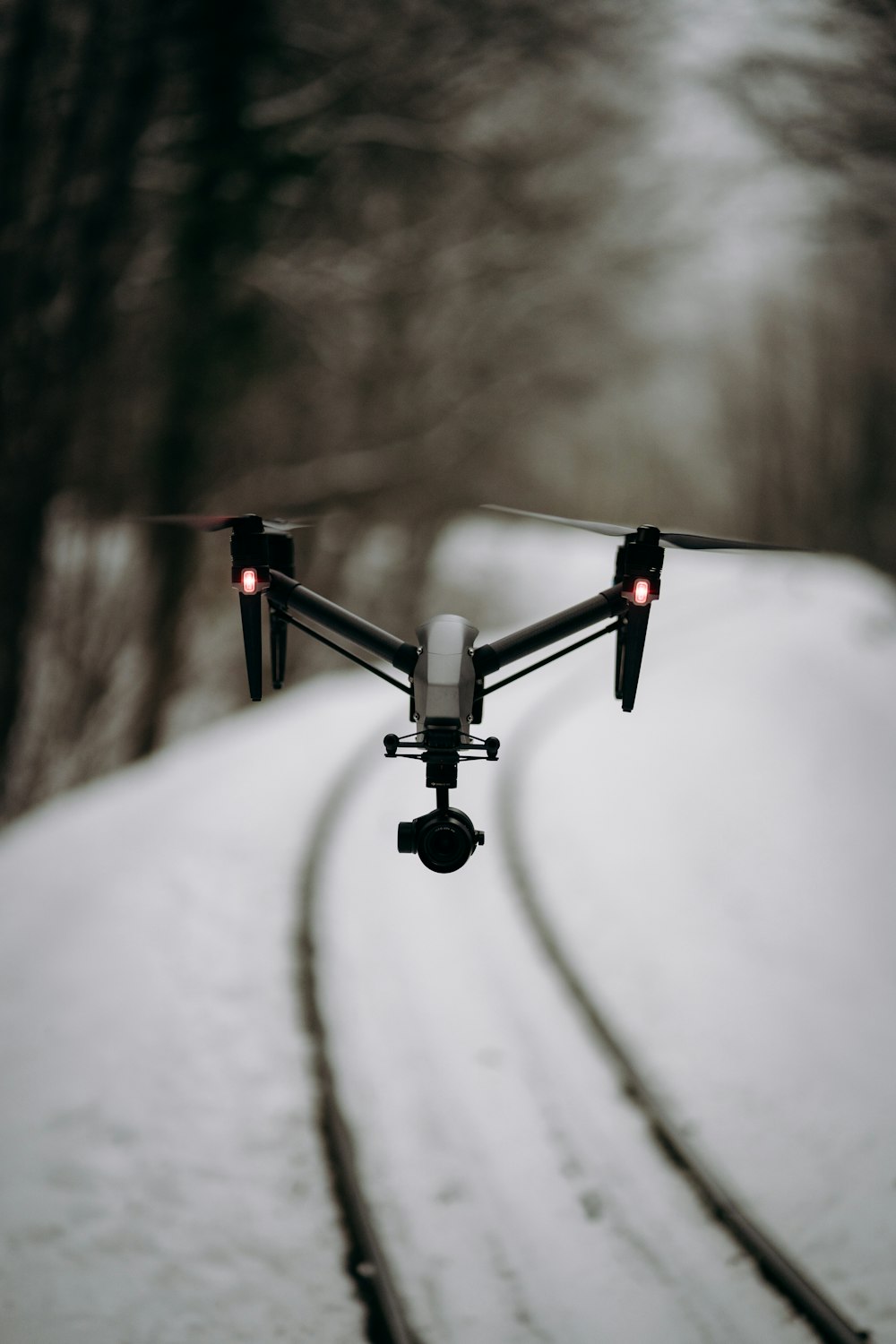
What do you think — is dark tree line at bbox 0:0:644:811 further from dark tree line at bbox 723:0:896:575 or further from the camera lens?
the camera lens

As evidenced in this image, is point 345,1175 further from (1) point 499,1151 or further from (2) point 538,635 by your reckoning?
(2) point 538,635

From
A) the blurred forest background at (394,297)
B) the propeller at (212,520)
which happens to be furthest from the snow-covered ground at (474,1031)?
the blurred forest background at (394,297)

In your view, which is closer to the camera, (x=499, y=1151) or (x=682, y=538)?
(x=682, y=538)

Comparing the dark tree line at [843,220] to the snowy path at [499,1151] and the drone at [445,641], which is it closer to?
the drone at [445,641]

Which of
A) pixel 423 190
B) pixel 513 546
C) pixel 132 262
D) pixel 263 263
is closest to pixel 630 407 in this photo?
pixel 513 546

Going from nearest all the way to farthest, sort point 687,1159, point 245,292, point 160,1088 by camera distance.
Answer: point 687,1159, point 160,1088, point 245,292

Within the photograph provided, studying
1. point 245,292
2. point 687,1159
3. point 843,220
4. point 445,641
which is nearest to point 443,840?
point 445,641

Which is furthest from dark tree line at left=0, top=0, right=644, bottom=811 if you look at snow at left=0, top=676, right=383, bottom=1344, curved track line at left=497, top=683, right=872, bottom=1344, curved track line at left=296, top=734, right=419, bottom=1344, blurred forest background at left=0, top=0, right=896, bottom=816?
curved track line at left=497, top=683, right=872, bottom=1344
